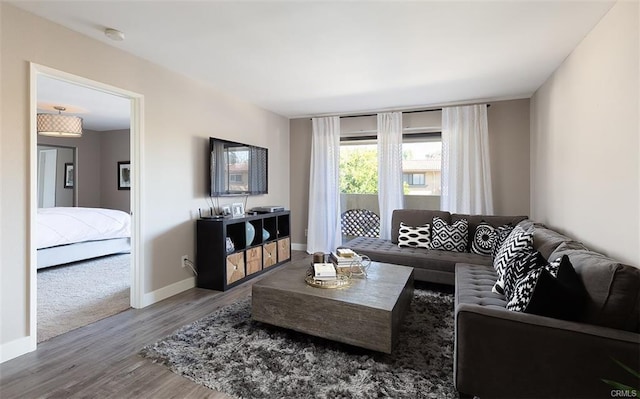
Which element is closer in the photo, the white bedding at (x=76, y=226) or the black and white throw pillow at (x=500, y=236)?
the black and white throw pillow at (x=500, y=236)

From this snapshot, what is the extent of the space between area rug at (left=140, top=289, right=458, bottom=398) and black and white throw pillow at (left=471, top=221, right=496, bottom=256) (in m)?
1.19

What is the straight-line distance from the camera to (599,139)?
2166 mm

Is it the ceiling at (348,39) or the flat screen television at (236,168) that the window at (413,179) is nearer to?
the ceiling at (348,39)

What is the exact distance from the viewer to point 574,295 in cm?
150

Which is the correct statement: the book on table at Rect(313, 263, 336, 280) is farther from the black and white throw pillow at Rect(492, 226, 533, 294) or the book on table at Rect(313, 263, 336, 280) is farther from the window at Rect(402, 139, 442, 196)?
the window at Rect(402, 139, 442, 196)

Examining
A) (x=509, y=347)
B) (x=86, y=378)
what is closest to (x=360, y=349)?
(x=509, y=347)

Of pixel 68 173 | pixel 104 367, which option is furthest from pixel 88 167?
pixel 104 367

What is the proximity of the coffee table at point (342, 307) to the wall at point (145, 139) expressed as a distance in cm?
137

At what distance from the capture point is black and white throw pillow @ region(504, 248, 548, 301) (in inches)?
75.0

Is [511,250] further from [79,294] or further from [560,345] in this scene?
[79,294]

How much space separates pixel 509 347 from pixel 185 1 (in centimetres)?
269

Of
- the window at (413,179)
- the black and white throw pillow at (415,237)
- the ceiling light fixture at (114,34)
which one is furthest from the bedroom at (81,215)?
the window at (413,179)

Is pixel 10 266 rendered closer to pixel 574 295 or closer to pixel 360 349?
pixel 360 349

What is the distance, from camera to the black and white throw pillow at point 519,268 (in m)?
1.90
